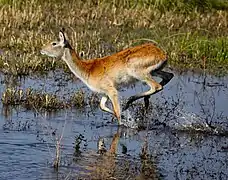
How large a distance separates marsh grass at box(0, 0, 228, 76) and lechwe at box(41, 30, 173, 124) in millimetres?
2315

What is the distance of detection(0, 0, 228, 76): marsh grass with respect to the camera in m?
16.4

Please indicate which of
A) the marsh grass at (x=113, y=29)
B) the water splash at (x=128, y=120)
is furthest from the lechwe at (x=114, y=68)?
the marsh grass at (x=113, y=29)

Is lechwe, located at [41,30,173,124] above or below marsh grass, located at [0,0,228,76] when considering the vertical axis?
below

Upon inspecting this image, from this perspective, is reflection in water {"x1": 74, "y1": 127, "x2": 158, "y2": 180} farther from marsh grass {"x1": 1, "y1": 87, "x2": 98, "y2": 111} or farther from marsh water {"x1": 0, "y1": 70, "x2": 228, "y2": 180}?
marsh grass {"x1": 1, "y1": 87, "x2": 98, "y2": 111}

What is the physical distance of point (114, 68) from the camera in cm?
1180

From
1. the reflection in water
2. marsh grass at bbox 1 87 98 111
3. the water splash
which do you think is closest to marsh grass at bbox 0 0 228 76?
marsh grass at bbox 1 87 98 111

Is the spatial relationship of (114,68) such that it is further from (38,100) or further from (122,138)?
(122,138)

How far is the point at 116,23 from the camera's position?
20.7 meters

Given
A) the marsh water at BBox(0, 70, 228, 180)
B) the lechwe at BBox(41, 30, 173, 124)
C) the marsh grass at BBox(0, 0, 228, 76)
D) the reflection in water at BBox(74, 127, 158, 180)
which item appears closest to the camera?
the reflection in water at BBox(74, 127, 158, 180)

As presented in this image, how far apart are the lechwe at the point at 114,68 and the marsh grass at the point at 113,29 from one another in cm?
232

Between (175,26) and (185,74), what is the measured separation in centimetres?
606

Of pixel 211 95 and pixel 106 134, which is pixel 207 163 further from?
pixel 211 95

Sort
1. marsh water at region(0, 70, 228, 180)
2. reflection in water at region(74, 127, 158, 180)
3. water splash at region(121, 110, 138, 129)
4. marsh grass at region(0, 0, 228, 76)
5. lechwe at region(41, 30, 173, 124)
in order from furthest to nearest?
marsh grass at region(0, 0, 228, 76)
lechwe at region(41, 30, 173, 124)
water splash at region(121, 110, 138, 129)
marsh water at region(0, 70, 228, 180)
reflection in water at region(74, 127, 158, 180)

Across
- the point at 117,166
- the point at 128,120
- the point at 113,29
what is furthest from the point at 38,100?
the point at 113,29
